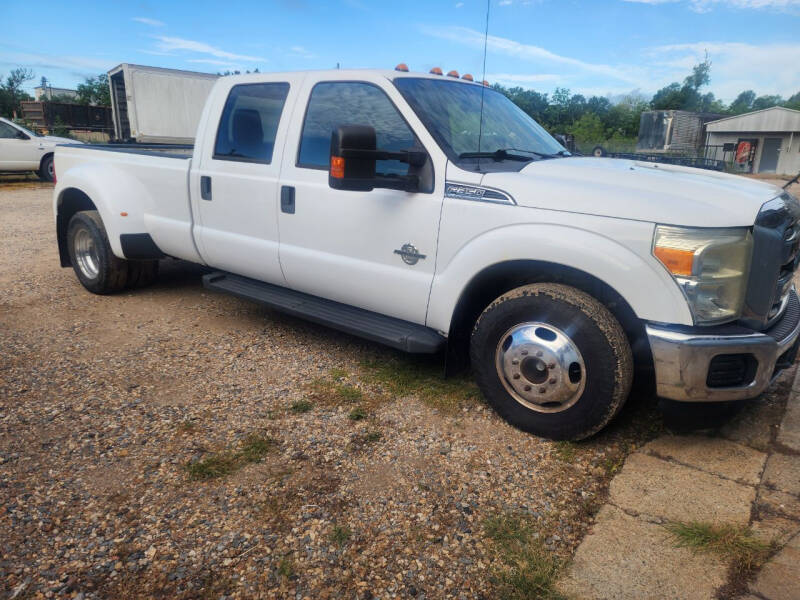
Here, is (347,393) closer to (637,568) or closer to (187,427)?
(187,427)

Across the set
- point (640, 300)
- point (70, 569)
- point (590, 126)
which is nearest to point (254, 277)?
point (70, 569)

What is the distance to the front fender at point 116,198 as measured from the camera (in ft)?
17.3

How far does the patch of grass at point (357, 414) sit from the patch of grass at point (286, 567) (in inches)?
46.8

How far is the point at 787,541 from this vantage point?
2457mm

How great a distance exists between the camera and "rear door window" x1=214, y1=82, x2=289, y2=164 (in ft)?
14.2

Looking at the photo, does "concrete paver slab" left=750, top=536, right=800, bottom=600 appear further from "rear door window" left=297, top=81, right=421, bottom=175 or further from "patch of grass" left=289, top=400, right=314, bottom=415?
"rear door window" left=297, top=81, right=421, bottom=175

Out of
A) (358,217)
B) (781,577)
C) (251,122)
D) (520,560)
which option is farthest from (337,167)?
(781,577)

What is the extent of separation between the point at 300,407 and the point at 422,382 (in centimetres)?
85

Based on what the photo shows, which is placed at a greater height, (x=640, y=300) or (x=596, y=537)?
(x=640, y=300)

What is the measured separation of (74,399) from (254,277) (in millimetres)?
1470

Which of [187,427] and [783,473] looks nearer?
[783,473]

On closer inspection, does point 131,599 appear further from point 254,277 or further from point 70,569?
point 254,277

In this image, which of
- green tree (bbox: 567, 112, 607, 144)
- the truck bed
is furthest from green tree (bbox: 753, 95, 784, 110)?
the truck bed

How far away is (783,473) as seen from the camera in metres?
2.96
